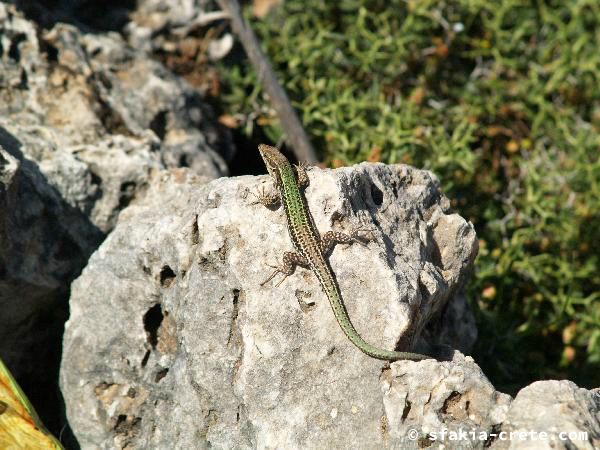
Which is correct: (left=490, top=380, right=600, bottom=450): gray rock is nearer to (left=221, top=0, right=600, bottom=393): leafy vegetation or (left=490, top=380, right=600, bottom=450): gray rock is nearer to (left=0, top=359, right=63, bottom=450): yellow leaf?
(left=221, top=0, right=600, bottom=393): leafy vegetation

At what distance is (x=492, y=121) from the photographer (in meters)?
7.93

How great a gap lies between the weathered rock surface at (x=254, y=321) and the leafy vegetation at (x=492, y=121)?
1.89 metres

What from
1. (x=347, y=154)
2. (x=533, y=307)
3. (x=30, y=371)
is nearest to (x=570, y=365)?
(x=533, y=307)

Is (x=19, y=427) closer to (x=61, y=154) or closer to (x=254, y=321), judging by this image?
(x=254, y=321)

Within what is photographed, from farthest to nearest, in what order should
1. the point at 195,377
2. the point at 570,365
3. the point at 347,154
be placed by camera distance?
the point at 347,154
the point at 570,365
the point at 195,377

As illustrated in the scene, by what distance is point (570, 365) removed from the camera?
6336mm

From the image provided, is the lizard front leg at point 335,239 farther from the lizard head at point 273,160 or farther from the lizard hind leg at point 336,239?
the lizard head at point 273,160

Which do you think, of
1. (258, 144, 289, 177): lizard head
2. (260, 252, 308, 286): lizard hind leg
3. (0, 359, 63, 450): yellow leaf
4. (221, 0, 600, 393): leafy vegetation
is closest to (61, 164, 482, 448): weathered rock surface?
(260, 252, 308, 286): lizard hind leg

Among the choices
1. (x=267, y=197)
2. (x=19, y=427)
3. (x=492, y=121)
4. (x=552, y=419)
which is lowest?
(x=492, y=121)

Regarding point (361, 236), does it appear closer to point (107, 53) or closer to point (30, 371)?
point (30, 371)

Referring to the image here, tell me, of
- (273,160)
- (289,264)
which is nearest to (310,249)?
(289,264)

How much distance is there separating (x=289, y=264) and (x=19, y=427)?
6.32 feet

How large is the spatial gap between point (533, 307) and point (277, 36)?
14.2 feet

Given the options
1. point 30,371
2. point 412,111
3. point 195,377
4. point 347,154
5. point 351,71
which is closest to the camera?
point 195,377
